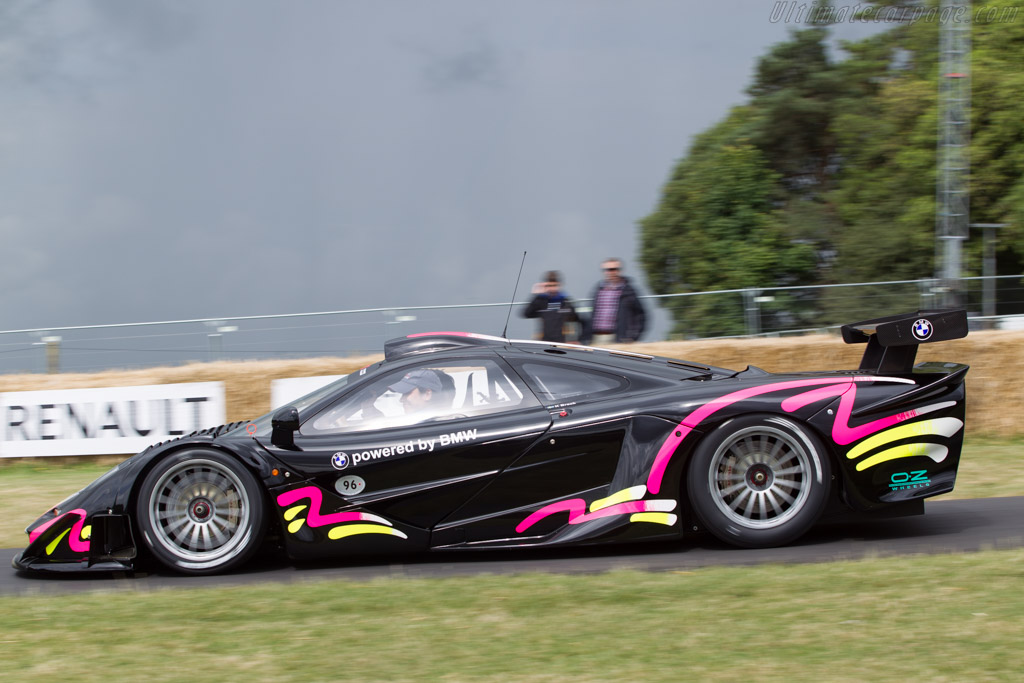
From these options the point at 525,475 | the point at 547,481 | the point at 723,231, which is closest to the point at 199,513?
the point at 525,475

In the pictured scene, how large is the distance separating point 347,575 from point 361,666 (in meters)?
1.66

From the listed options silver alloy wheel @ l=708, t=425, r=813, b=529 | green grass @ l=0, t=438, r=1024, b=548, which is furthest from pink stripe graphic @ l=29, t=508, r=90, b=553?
silver alloy wheel @ l=708, t=425, r=813, b=529

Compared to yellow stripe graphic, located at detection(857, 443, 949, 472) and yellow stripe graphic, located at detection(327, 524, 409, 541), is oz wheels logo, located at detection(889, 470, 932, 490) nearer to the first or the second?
yellow stripe graphic, located at detection(857, 443, 949, 472)

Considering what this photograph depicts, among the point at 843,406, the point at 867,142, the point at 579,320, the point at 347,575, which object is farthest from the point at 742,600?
the point at 867,142

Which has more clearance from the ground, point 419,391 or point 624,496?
point 419,391

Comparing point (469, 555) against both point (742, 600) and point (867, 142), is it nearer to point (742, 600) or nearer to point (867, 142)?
point (742, 600)

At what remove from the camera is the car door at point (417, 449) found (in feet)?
17.3

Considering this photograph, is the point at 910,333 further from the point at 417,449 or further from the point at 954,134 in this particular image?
the point at 954,134

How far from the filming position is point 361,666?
3.65 meters

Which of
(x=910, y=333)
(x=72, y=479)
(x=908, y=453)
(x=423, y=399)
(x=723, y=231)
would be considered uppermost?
(x=723, y=231)

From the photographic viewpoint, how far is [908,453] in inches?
210

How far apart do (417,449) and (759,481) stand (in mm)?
1768

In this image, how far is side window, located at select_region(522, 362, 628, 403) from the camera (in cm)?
549

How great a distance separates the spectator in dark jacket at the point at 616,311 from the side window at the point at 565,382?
14.9ft
